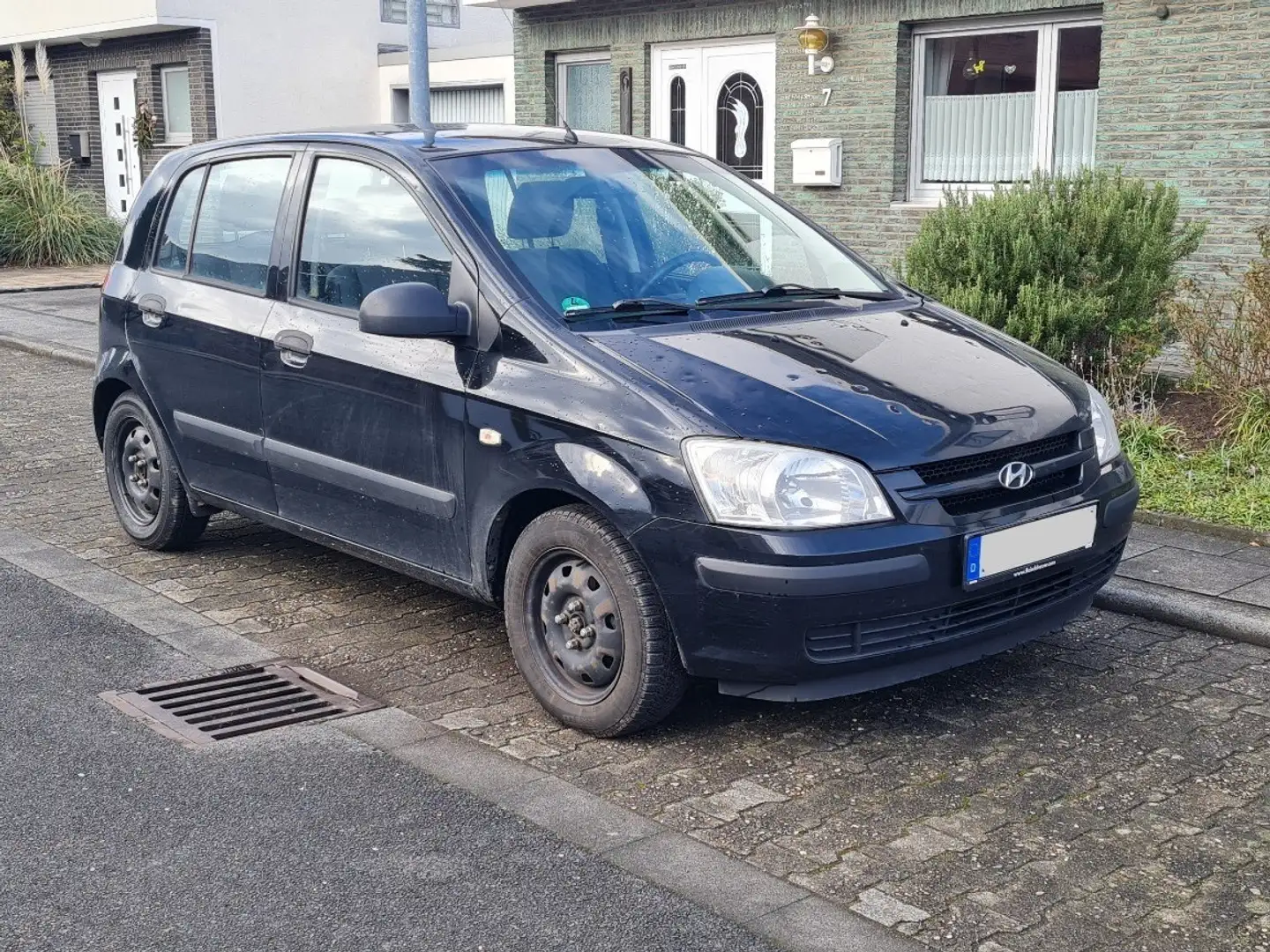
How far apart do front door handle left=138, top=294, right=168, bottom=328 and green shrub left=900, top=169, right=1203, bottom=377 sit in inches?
164

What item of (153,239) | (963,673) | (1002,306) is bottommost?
(963,673)

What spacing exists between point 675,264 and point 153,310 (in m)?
2.31

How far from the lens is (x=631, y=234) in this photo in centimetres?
509

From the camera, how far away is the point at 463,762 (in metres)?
4.32

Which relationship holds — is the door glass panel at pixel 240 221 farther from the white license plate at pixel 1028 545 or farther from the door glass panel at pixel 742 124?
the door glass panel at pixel 742 124

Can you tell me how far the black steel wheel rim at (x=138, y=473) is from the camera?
640cm

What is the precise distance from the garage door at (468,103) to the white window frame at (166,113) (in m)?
3.90

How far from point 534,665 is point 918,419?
137 centimetres

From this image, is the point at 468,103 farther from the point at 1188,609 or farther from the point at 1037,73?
the point at 1188,609

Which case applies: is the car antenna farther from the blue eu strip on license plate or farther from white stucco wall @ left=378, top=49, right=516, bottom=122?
the blue eu strip on license plate

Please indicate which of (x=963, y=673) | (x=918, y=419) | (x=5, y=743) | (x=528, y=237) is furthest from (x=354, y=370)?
(x=963, y=673)

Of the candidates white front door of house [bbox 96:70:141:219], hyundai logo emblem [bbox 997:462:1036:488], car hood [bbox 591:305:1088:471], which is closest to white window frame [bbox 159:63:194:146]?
white front door of house [bbox 96:70:141:219]

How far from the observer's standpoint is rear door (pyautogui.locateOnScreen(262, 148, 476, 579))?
4.83 meters

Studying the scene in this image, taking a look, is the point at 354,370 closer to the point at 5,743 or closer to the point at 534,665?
the point at 534,665
